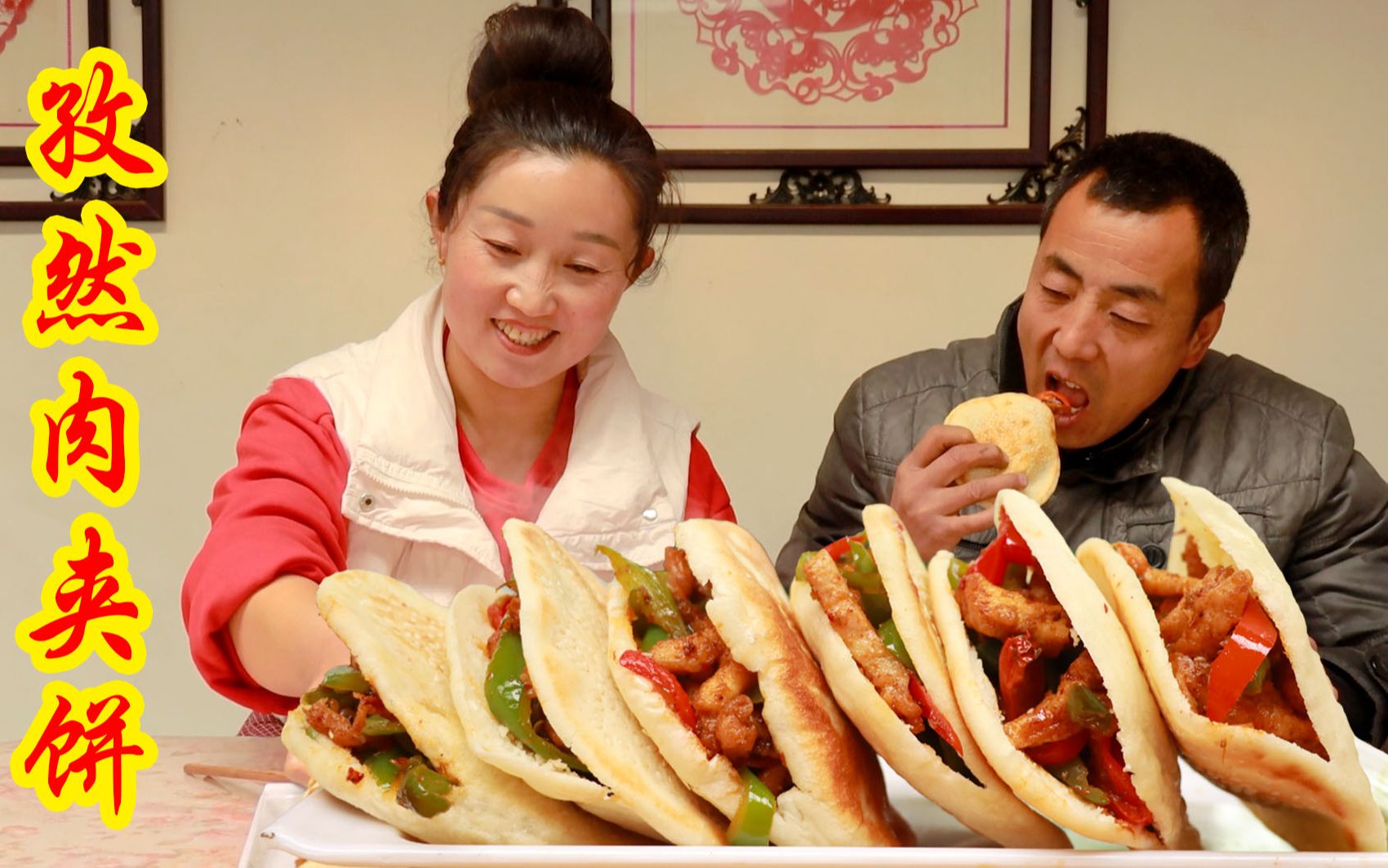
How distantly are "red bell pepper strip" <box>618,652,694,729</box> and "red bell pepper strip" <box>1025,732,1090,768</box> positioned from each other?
0.28 metres

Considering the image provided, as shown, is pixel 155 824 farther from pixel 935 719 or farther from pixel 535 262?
pixel 535 262

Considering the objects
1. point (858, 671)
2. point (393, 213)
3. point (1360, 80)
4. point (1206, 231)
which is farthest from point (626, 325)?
point (858, 671)

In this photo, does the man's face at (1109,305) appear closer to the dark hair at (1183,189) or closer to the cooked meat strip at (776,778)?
the dark hair at (1183,189)

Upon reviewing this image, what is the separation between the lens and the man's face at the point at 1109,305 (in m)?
2.34

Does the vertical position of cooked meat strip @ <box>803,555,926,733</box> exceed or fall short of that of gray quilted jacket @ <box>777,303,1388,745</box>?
it exceeds it

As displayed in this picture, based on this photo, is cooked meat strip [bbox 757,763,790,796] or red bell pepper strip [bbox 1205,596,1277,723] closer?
red bell pepper strip [bbox 1205,596,1277,723]

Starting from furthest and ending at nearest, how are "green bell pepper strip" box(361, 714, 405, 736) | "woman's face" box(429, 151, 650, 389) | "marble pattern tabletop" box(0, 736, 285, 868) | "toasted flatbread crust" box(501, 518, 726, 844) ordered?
1. "woman's face" box(429, 151, 650, 389)
2. "marble pattern tabletop" box(0, 736, 285, 868)
3. "green bell pepper strip" box(361, 714, 405, 736)
4. "toasted flatbread crust" box(501, 518, 726, 844)

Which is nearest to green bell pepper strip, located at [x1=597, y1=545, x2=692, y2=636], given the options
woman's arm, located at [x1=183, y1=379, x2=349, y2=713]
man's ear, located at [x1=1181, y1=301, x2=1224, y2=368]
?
woman's arm, located at [x1=183, y1=379, x2=349, y2=713]

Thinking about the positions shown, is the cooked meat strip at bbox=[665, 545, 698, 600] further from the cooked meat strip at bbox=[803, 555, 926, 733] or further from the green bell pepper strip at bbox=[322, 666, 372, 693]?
the green bell pepper strip at bbox=[322, 666, 372, 693]

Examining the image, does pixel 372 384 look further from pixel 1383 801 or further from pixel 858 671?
pixel 1383 801

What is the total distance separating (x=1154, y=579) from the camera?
1098mm

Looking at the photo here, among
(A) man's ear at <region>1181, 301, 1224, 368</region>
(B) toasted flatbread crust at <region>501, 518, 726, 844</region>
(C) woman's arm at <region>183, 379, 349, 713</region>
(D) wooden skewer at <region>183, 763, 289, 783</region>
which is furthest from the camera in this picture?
(A) man's ear at <region>1181, 301, 1224, 368</region>

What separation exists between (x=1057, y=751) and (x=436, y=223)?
64.3 inches

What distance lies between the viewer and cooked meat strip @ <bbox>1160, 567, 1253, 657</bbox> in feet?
3.27
